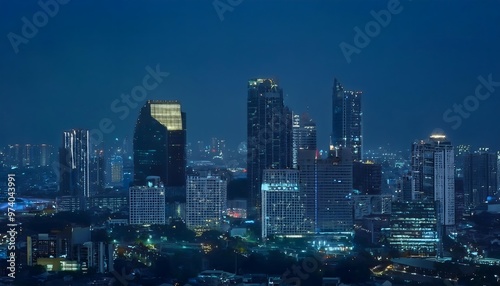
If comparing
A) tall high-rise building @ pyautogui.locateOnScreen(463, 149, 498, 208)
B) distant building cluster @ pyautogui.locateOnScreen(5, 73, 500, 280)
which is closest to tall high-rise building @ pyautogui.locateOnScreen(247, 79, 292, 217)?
distant building cluster @ pyautogui.locateOnScreen(5, 73, 500, 280)

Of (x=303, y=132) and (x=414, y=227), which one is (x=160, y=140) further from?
(x=414, y=227)

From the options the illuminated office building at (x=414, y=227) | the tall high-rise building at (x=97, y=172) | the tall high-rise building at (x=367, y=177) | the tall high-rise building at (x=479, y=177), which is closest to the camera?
the illuminated office building at (x=414, y=227)

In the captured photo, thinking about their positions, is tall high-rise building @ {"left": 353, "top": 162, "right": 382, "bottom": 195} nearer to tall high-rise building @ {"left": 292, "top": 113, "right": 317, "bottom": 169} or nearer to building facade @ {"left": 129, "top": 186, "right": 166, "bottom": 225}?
tall high-rise building @ {"left": 292, "top": 113, "right": 317, "bottom": 169}

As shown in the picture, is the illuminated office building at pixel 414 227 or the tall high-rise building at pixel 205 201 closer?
the illuminated office building at pixel 414 227

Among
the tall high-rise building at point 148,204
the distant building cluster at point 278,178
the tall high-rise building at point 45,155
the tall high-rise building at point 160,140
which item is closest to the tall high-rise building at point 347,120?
the distant building cluster at point 278,178

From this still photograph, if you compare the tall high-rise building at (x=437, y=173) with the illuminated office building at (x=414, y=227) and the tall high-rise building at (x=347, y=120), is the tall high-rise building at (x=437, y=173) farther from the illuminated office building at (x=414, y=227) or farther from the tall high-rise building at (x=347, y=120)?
the tall high-rise building at (x=347, y=120)

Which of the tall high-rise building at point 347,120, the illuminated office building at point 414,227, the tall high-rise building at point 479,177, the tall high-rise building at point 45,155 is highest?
the tall high-rise building at point 347,120

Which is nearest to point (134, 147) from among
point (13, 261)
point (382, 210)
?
point (382, 210)
